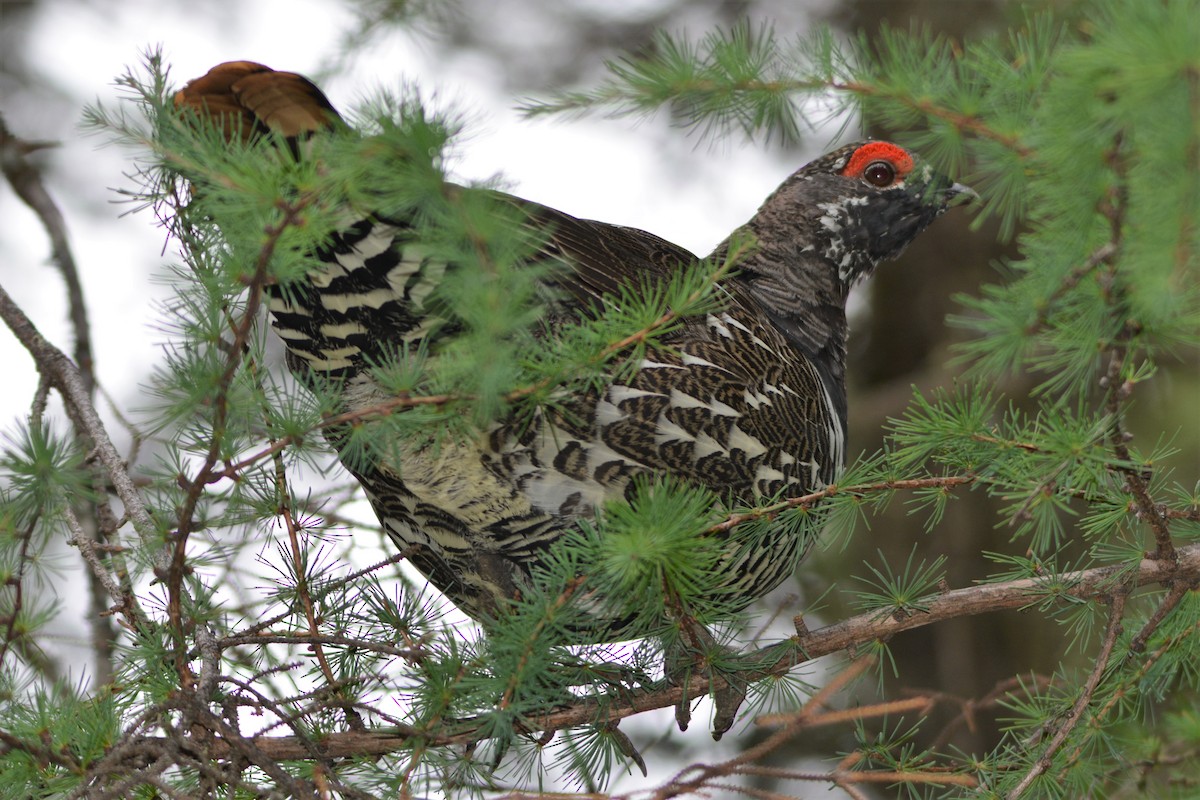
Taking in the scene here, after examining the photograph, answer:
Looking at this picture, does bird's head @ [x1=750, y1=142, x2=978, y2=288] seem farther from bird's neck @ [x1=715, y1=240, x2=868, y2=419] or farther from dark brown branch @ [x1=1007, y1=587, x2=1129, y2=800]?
dark brown branch @ [x1=1007, y1=587, x2=1129, y2=800]

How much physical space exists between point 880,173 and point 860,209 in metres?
0.15

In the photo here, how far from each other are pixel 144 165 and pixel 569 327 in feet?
3.11

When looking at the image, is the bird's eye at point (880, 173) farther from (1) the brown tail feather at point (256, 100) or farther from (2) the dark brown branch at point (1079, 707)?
(1) the brown tail feather at point (256, 100)

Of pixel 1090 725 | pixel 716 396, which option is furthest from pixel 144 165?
pixel 1090 725

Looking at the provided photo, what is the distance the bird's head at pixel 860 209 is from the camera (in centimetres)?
419

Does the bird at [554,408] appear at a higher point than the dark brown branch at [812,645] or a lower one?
higher

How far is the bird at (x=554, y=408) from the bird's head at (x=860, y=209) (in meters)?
0.38

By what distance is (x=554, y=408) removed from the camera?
2.67 m

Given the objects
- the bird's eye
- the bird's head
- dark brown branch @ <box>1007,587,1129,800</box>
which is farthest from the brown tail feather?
the bird's eye

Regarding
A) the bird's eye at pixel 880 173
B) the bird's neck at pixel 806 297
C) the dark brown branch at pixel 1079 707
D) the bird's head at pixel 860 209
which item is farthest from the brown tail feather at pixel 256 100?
the bird's eye at pixel 880 173

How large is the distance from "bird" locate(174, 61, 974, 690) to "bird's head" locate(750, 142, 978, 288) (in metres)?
0.38

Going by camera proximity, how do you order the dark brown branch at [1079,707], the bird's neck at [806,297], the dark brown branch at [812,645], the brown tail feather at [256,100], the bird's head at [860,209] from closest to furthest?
1. the brown tail feather at [256,100]
2. the dark brown branch at [1079,707]
3. the dark brown branch at [812,645]
4. the bird's neck at [806,297]
5. the bird's head at [860,209]

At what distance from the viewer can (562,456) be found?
3039mm

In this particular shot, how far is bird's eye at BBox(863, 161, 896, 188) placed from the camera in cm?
419
